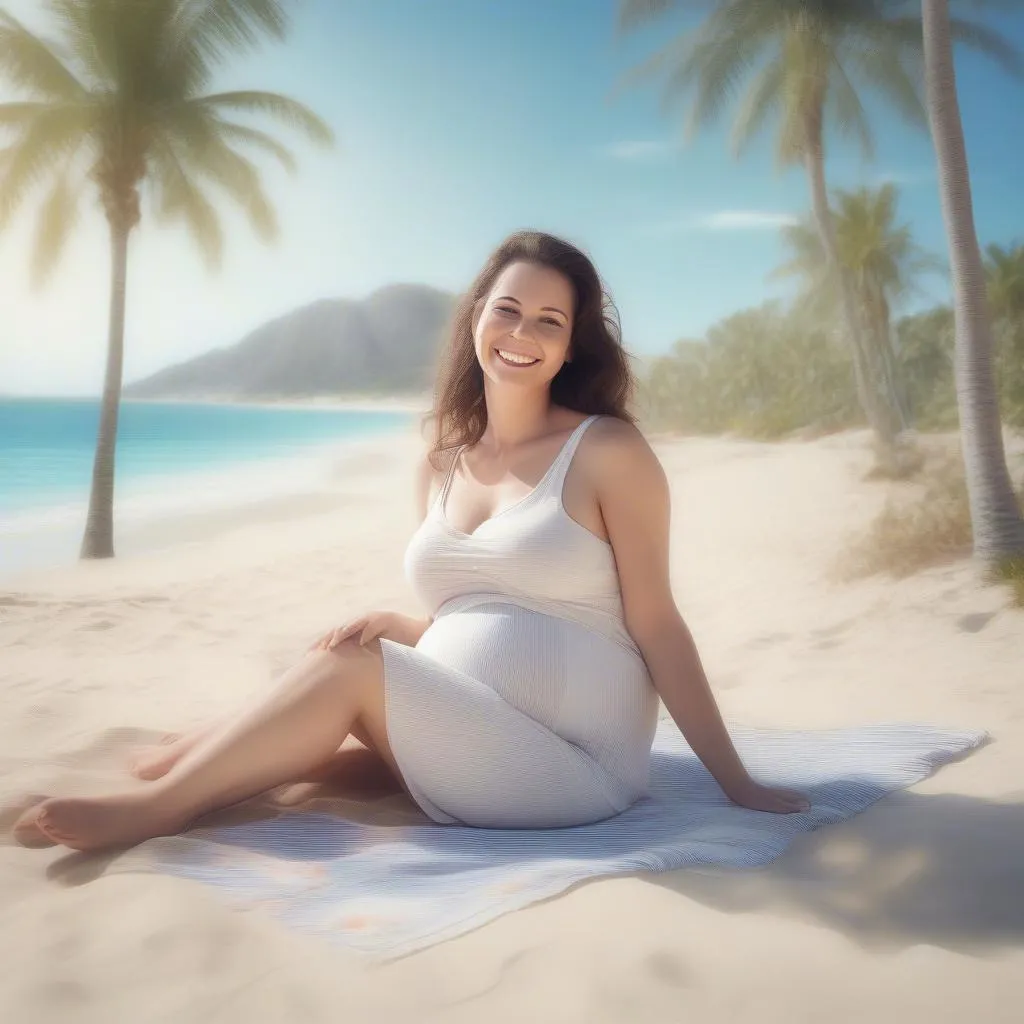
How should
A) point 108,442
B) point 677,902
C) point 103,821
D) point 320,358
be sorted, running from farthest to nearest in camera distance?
point 320,358, point 108,442, point 103,821, point 677,902

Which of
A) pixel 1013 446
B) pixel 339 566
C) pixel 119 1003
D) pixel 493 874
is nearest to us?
pixel 119 1003

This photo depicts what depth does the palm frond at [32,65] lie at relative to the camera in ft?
38.9

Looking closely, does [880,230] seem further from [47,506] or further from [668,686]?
[668,686]

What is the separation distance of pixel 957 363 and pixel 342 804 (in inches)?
216

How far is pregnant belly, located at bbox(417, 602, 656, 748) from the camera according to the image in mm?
2443

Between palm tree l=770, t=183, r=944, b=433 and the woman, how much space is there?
1942cm

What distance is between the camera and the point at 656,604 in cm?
257

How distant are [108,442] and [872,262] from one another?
1825 centimetres

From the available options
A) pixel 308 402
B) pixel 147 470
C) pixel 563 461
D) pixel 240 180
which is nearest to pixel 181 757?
pixel 563 461

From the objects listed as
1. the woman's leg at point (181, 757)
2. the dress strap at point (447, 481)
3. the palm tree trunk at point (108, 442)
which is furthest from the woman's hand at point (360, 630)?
the palm tree trunk at point (108, 442)

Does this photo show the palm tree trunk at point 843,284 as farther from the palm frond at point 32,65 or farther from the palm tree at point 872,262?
the palm frond at point 32,65

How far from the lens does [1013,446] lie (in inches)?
564

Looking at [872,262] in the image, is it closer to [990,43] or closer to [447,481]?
[990,43]

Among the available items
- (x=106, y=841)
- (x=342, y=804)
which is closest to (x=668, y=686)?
(x=342, y=804)
